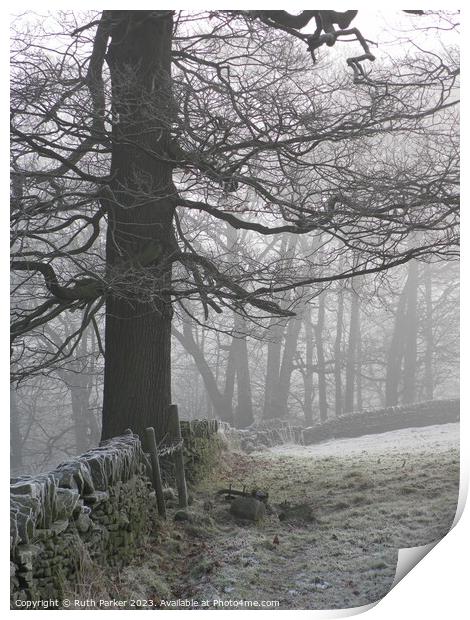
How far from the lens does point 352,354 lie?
5.29 meters

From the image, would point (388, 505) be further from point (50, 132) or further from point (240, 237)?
point (50, 132)

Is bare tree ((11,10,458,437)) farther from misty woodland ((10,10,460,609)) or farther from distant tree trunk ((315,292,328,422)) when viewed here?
distant tree trunk ((315,292,328,422))

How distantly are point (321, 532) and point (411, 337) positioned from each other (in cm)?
137

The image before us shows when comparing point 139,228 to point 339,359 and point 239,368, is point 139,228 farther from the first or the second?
point 339,359

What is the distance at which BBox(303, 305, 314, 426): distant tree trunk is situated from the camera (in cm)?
526

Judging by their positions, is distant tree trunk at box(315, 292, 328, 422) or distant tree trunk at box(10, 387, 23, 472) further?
distant tree trunk at box(10, 387, 23, 472)

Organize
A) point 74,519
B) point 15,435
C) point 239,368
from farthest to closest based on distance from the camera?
point 15,435 < point 239,368 < point 74,519

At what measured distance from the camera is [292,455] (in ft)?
17.9

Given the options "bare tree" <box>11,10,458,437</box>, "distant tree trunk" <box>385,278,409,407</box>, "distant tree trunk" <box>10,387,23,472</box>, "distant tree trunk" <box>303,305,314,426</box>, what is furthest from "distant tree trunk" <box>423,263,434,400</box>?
"distant tree trunk" <box>10,387,23,472</box>

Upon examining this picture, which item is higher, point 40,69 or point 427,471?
point 40,69

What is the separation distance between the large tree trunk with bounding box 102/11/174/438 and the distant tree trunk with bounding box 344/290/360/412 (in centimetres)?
133

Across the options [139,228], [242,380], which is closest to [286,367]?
[242,380]

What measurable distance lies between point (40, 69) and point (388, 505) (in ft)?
11.9
